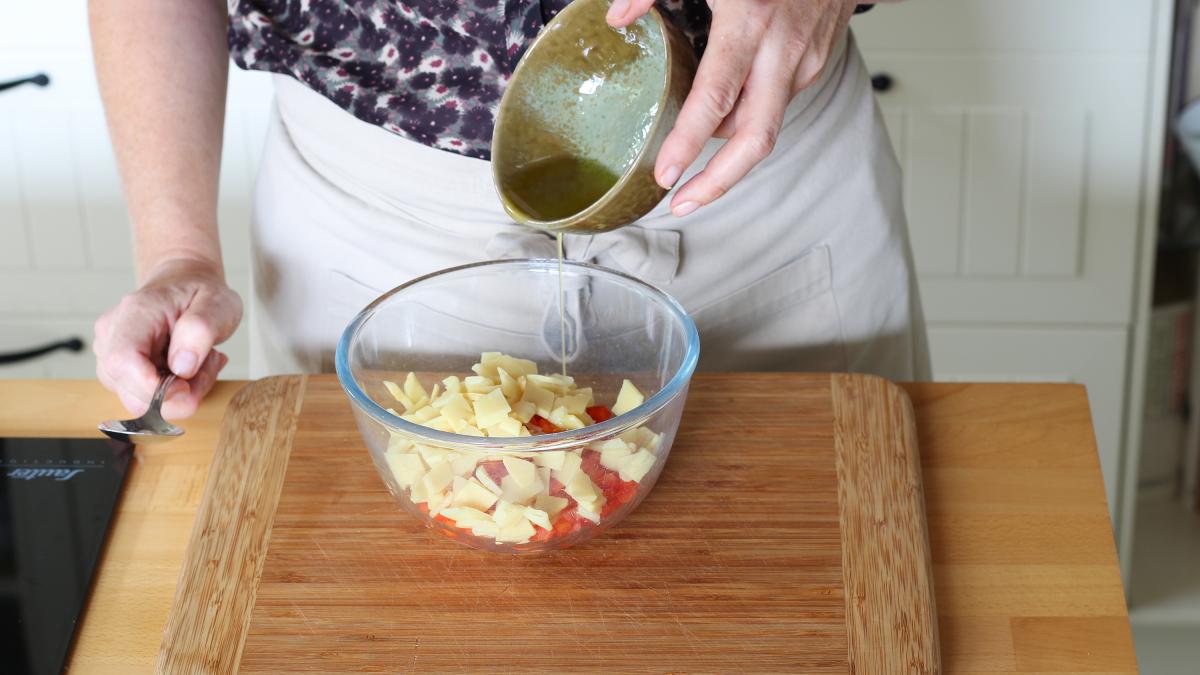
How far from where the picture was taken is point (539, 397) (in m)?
0.95

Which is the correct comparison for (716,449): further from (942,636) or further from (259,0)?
(259,0)

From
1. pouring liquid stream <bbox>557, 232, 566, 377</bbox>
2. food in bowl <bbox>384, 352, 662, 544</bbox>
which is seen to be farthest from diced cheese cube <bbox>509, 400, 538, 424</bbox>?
pouring liquid stream <bbox>557, 232, 566, 377</bbox>

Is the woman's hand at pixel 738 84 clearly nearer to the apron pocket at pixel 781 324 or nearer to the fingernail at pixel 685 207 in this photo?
the fingernail at pixel 685 207

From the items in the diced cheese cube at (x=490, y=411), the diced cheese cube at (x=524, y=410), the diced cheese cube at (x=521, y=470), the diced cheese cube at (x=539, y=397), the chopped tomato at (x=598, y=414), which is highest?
the diced cheese cube at (x=490, y=411)

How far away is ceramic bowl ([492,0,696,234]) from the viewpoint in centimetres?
91

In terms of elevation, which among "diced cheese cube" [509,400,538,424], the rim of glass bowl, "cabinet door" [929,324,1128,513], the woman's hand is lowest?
"cabinet door" [929,324,1128,513]

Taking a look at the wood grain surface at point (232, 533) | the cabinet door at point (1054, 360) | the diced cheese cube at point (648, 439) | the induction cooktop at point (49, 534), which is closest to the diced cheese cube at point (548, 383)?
the diced cheese cube at point (648, 439)

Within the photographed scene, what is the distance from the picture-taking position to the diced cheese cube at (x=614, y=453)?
87cm

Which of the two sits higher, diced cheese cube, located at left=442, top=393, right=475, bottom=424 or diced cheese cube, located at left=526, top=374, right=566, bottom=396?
diced cheese cube, located at left=442, top=393, right=475, bottom=424

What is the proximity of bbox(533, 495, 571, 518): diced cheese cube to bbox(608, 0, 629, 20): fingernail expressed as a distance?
13.1 inches

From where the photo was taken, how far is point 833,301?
1.21m

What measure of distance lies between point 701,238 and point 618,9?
0.34 m

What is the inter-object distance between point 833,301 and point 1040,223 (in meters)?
0.99

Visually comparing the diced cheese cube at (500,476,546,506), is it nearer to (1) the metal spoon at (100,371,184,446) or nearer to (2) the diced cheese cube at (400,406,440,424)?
(2) the diced cheese cube at (400,406,440,424)
